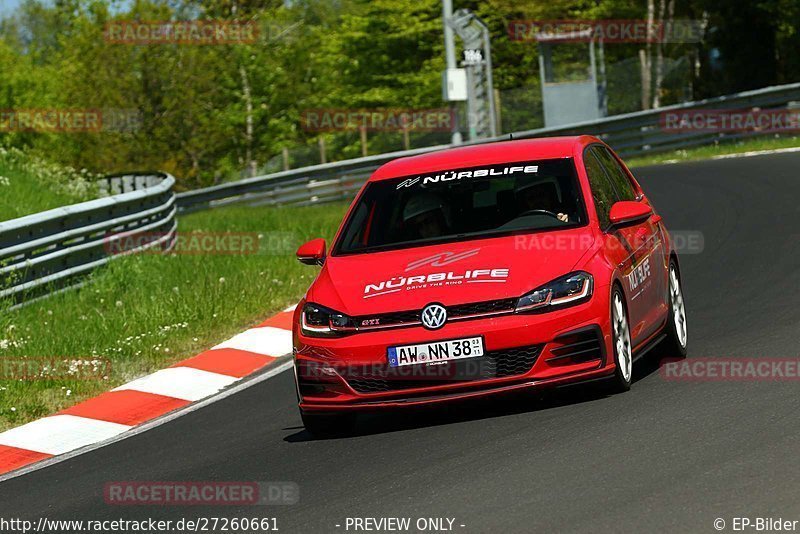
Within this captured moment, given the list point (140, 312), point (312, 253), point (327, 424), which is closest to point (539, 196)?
point (312, 253)

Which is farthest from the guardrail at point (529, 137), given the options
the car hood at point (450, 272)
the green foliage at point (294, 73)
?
the car hood at point (450, 272)

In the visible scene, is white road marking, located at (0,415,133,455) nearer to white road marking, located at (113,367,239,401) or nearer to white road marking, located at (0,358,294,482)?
white road marking, located at (0,358,294,482)

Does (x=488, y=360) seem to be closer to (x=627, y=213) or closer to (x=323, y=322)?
(x=323, y=322)

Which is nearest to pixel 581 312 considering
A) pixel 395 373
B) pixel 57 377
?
pixel 395 373

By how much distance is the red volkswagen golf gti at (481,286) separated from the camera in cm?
776

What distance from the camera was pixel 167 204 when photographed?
1981cm

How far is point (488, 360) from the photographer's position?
25.4ft

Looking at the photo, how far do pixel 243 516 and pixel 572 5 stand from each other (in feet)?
167

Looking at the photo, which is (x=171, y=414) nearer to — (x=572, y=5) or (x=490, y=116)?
(x=490, y=116)

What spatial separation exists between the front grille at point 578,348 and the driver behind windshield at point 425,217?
1407 mm

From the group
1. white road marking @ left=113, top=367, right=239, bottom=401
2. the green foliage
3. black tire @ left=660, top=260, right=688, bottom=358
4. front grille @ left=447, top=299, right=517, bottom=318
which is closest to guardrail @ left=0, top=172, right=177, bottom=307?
white road marking @ left=113, top=367, right=239, bottom=401

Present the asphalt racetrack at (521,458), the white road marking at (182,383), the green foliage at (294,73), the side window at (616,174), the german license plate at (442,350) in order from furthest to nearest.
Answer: the green foliage at (294,73), the white road marking at (182,383), the side window at (616,174), the german license plate at (442,350), the asphalt racetrack at (521,458)

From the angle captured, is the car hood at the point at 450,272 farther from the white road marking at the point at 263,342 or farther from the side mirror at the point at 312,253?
the white road marking at the point at 263,342

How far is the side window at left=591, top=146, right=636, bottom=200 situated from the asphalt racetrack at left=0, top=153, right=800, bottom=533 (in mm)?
1137
